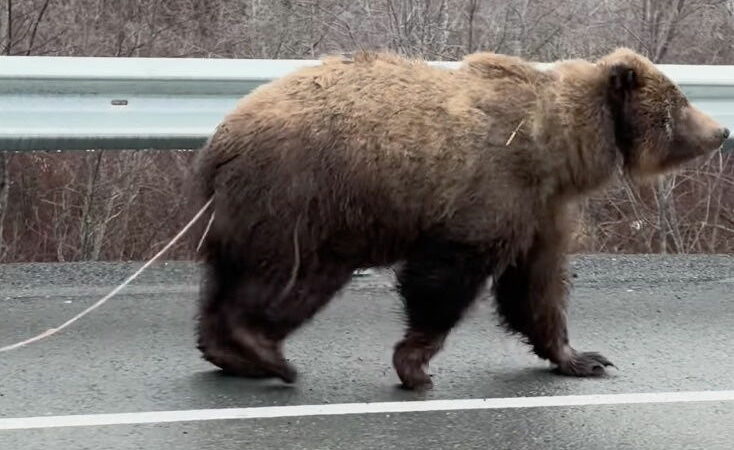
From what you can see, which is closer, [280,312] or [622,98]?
[280,312]

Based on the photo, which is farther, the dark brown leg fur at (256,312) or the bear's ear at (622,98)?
the bear's ear at (622,98)

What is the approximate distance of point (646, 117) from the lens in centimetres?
467

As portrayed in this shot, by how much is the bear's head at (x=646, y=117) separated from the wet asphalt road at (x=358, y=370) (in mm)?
943

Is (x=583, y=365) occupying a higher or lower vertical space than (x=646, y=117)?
lower

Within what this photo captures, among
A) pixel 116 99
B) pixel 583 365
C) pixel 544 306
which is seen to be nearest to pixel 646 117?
pixel 544 306

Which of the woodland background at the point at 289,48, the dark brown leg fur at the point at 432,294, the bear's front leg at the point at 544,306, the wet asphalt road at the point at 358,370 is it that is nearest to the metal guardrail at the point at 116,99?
the wet asphalt road at the point at 358,370

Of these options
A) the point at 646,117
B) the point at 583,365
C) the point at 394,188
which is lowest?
the point at 583,365

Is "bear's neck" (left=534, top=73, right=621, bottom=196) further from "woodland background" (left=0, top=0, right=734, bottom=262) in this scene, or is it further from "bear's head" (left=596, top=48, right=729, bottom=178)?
"woodland background" (left=0, top=0, right=734, bottom=262)

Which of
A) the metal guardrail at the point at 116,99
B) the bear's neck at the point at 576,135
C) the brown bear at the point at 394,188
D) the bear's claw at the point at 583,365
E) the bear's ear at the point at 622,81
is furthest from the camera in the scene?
the metal guardrail at the point at 116,99

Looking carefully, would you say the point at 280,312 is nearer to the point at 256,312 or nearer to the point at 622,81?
the point at 256,312

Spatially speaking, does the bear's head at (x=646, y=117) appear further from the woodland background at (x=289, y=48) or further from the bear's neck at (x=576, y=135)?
the woodland background at (x=289, y=48)

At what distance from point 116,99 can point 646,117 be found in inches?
116

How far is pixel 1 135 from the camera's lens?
19.4ft

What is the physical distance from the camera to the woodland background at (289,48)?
9.60 metres
